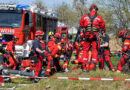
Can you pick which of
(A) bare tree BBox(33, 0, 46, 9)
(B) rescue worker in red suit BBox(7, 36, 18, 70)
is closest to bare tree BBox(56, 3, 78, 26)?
(A) bare tree BBox(33, 0, 46, 9)

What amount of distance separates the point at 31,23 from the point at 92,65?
5727mm

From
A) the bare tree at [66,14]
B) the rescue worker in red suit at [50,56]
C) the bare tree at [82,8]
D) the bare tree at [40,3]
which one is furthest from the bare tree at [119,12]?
the bare tree at [66,14]

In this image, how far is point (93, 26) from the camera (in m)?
8.59

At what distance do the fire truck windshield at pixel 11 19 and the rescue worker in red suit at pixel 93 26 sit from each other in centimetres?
542

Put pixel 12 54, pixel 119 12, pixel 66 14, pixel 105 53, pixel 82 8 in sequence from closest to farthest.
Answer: pixel 105 53 < pixel 12 54 < pixel 119 12 < pixel 82 8 < pixel 66 14

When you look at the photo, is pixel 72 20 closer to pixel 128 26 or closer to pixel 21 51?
pixel 128 26

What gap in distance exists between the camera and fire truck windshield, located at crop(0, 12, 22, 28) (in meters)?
13.4

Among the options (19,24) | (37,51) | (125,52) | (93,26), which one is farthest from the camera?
(19,24)

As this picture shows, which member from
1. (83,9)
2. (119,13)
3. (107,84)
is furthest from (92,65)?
(83,9)

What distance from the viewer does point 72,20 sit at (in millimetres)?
52812

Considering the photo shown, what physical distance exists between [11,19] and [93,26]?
5994 mm

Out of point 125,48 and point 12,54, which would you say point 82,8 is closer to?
point 12,54

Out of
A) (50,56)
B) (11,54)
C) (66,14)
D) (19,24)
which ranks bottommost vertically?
(11,54)

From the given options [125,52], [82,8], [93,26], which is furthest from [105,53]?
[82,8]
